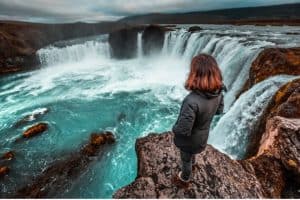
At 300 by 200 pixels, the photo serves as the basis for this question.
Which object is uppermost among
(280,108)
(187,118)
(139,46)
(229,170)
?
(187,118)

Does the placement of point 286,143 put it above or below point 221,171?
above

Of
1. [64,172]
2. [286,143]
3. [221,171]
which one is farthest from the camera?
[64,172]

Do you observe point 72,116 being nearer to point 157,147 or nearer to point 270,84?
point 157,147

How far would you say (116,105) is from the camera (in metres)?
14.6

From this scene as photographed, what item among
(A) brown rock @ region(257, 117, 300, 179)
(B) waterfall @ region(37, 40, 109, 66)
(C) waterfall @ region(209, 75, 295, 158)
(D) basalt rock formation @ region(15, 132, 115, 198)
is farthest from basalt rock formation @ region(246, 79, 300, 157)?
(B) waterfall @ region(37, 40, 109, 66)

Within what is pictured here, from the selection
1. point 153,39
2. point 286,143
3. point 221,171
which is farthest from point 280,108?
point 153,39

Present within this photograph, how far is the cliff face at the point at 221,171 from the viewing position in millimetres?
3717

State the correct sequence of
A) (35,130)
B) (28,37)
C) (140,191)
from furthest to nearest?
1. (28,37)
2. (35,130)
3. (140,191)

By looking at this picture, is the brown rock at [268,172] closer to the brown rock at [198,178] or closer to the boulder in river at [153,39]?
the brown rock at [198,178]

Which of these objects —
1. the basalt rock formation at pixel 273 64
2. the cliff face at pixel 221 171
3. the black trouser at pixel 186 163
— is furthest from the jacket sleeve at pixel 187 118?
the basalt rock formation at pixel 273 64

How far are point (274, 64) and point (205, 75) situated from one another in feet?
26.8

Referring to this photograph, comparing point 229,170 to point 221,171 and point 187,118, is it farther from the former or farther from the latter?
point 187,118

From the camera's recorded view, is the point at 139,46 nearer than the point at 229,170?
No

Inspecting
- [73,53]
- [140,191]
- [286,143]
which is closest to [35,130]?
[140,191]
